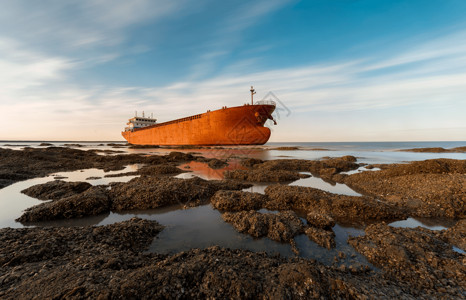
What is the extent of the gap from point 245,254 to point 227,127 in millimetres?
33298

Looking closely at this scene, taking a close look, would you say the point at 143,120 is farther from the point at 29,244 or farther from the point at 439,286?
the point at 439,286

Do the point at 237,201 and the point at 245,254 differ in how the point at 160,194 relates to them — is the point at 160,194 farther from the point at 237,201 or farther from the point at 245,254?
the point at 245,254

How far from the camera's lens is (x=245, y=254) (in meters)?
3.66

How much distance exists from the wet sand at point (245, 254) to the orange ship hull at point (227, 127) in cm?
2863

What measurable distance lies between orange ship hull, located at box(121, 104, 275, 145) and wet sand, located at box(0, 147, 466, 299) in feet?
93.9

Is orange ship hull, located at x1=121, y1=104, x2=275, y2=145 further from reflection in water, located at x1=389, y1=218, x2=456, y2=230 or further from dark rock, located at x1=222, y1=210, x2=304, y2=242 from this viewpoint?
dark rock, located at x1=222, y1=210, x2=304, y2=242

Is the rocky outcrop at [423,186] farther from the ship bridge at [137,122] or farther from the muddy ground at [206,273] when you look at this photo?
the ship bridge at [137,122]

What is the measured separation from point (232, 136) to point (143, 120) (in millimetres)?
44671

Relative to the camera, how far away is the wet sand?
102 inches

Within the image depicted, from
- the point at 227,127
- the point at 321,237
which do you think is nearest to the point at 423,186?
the point at 321,237

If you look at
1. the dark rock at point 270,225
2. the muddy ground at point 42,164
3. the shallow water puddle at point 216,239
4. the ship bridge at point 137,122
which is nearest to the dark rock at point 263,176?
the shallow water puddle at point 216,239

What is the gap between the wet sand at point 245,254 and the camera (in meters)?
2.58

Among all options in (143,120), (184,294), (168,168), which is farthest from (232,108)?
(143,120)

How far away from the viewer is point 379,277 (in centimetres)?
313
